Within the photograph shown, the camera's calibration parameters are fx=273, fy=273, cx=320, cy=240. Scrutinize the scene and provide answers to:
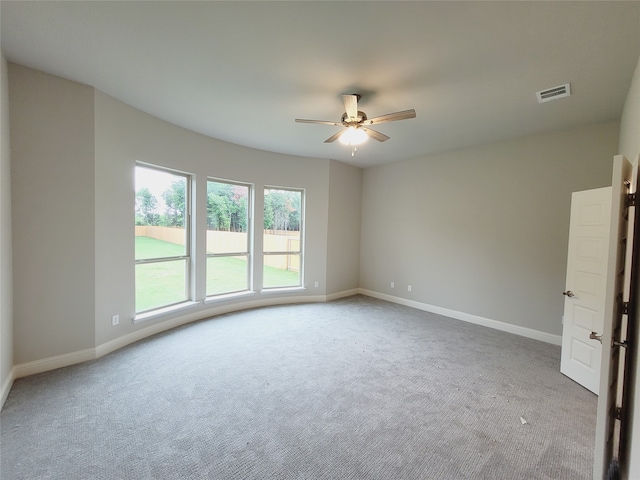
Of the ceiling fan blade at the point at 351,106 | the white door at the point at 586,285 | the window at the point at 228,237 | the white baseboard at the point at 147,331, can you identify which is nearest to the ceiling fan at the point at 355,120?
the ceiling fan blade at the point at 351,106

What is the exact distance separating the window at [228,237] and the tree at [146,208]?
0.80 meters

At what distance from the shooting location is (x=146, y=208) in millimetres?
3600

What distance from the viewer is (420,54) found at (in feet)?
6.85

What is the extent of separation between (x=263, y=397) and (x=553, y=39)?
3504 mm

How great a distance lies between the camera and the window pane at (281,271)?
5199mm

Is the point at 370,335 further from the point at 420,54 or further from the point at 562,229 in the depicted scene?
the point at 420,54

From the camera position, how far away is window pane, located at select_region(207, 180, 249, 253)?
14.5 feet

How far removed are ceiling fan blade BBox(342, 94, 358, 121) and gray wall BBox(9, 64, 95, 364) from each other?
2598 mm

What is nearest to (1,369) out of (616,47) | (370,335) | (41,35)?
(41,35)

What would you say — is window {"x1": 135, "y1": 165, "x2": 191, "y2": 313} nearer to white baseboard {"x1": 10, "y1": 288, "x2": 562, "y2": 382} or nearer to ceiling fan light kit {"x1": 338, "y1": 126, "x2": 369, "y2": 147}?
white baseboard {"x1": 10, "y1": 288, "x2": 562, "y2": 382}

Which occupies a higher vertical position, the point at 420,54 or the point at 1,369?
the point at 420,54

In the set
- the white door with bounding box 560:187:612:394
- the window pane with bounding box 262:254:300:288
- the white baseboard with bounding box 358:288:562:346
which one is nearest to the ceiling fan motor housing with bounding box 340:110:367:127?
the white door with bounding box 560:187:612:394

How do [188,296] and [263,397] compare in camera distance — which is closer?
[263,397]

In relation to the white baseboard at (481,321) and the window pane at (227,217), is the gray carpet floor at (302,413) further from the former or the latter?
the window pane at (227,217)
